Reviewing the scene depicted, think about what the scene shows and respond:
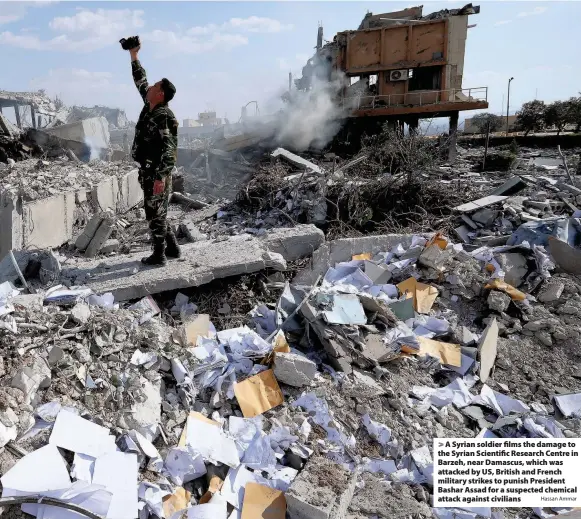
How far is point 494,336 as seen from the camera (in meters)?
3.56

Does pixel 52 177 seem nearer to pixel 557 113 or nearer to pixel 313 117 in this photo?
pixel 313 117

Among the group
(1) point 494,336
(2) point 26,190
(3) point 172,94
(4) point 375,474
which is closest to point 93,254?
(2) point 26,190

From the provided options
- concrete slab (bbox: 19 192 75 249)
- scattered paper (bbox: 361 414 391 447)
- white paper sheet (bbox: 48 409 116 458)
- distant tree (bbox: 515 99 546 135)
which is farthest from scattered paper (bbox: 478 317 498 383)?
distant tree (bbox: 515 99 546 135)

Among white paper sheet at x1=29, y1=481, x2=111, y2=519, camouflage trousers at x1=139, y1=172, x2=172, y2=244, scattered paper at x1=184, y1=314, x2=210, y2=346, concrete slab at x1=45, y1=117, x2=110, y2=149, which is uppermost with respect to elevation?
concrete slab at x1=45, y1=117, x2=110, y2=149

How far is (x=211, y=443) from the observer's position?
246cm

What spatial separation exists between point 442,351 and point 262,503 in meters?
1.90

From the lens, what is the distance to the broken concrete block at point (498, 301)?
3.82 meters

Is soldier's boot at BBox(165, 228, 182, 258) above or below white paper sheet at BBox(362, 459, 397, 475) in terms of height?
above

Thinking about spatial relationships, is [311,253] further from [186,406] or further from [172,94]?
[186,406]

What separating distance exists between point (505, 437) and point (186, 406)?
2.07 meters

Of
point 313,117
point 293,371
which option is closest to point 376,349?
point 293,371

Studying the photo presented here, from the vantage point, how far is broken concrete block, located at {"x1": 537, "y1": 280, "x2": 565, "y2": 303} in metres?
3.95

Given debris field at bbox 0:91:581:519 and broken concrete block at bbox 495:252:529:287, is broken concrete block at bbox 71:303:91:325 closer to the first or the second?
debris field at bbox 0:91:581:519

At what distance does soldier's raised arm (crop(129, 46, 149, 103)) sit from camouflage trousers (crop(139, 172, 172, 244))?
2.50ft
